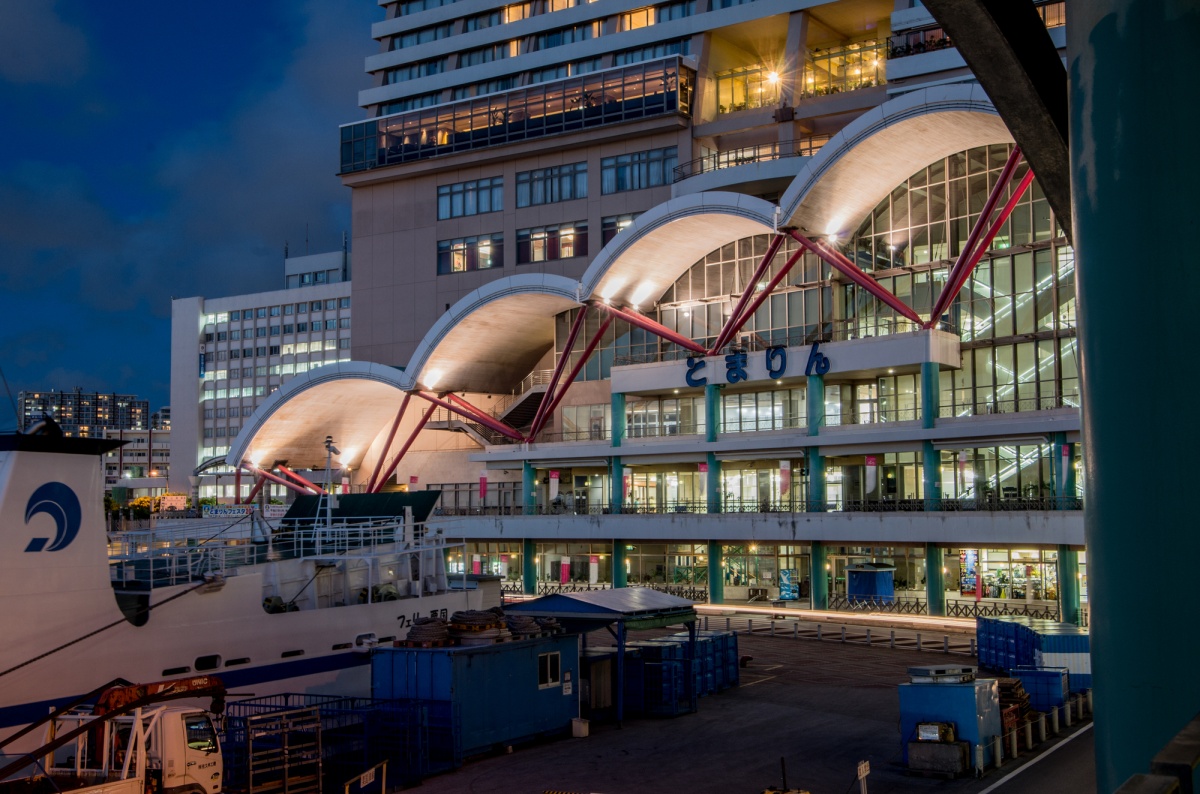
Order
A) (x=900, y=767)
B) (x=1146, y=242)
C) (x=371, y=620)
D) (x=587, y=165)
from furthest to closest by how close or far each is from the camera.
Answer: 1. (x=587, y=165)
2. (x=371, y=620)
3. (x=900, y=767)
4. (x=1146, y=242)

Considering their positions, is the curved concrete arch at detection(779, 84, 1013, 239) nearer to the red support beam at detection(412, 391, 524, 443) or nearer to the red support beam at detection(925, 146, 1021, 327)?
the red support beam at detection(925, 146, 1021, 327)

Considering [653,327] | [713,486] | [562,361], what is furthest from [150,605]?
[562,361]

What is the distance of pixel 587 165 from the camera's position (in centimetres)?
8475

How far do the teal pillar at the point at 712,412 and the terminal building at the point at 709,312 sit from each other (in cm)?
17

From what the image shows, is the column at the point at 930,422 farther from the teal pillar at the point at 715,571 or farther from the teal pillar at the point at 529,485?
the teal pillar at the point at 529,485

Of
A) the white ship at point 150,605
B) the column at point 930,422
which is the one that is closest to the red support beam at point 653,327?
the column at point 930,422

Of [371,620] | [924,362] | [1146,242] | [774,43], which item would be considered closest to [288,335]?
[774,43]

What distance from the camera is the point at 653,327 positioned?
68.4 metres


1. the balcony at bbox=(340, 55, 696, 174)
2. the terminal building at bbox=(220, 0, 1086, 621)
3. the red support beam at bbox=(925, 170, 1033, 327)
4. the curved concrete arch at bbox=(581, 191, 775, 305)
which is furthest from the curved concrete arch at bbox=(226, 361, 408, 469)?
the red support beam at bbox=(925, 170, 1033, 327)

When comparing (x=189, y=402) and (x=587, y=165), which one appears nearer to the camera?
(x=587, y=165)

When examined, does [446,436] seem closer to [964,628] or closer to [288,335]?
[964,628]

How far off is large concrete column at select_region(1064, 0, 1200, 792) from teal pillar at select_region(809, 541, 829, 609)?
51.5 m

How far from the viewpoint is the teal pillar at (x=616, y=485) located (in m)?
68.1

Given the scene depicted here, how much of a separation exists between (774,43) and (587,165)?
1730 cm
